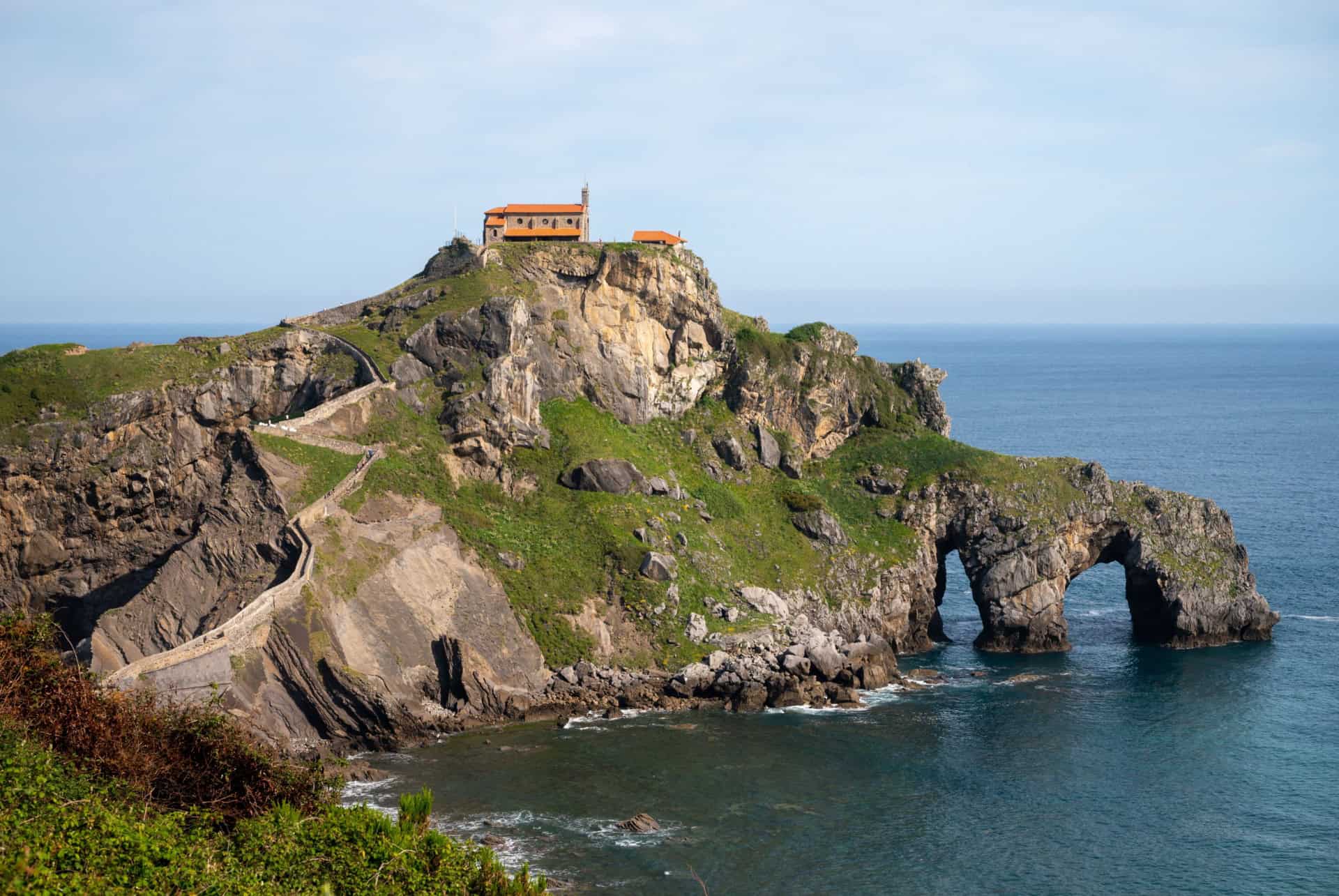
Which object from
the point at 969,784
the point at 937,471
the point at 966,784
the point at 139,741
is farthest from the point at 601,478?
the point at 139,741

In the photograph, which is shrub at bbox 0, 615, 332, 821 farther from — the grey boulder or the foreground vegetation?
the grey boulder

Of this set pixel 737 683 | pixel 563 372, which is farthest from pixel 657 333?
pixel 737 683

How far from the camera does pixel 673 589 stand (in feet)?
279

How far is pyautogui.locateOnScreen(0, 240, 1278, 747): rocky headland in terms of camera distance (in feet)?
246

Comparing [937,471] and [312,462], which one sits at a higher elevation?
[312,462]

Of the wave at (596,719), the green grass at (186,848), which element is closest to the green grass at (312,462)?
the wave at (596,719)

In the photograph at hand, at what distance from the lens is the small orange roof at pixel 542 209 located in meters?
106

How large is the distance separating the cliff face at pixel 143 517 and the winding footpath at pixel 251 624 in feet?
7.72

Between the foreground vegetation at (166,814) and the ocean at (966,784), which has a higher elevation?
the foreground vegetation at (166,814)

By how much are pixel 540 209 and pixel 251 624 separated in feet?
162

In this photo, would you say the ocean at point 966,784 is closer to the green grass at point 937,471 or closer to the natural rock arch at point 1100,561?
the natural rock arch at point 1100,561

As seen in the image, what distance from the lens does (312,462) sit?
272ft

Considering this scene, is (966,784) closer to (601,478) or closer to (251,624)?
(601,478)

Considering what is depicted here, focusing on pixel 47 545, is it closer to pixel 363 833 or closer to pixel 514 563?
pixel 514 563
